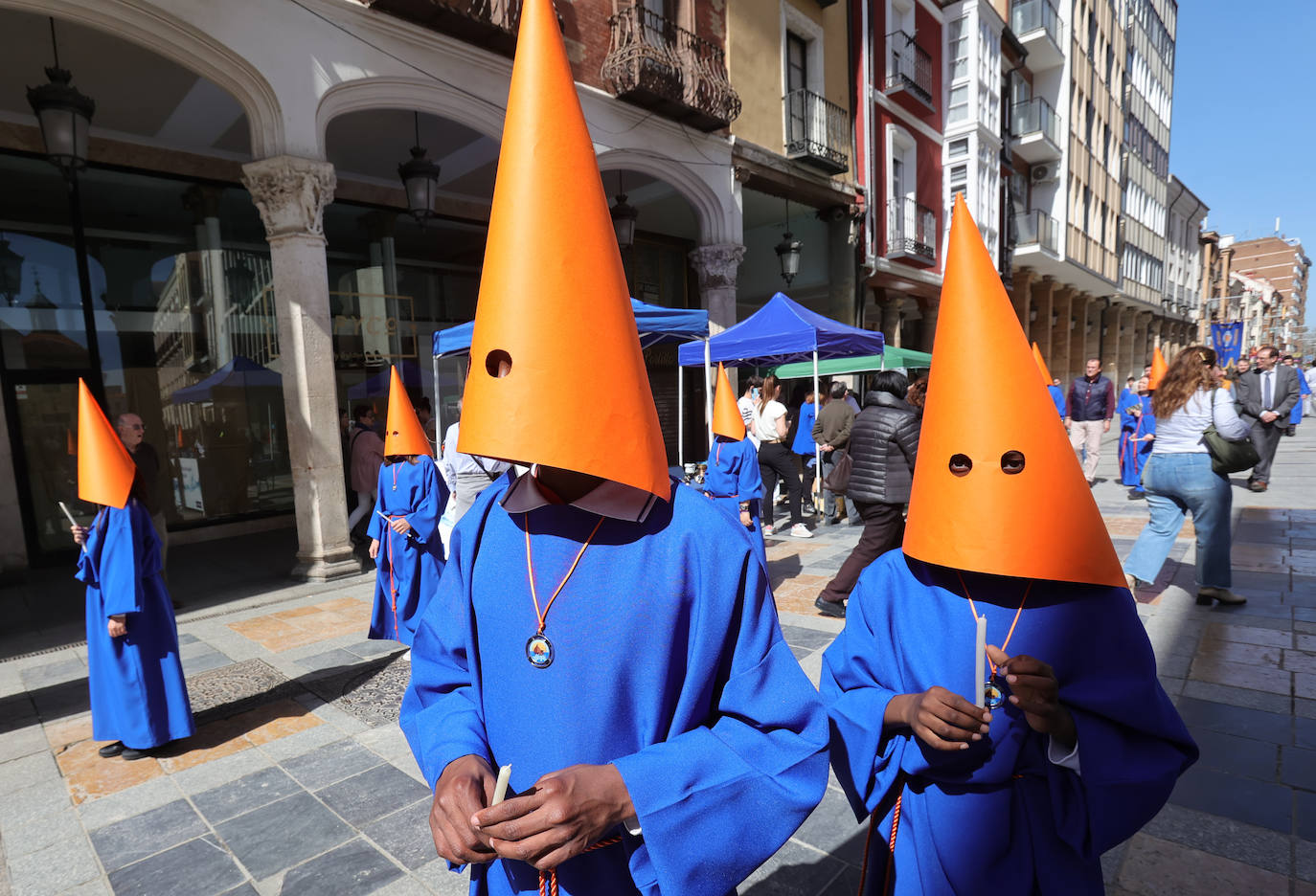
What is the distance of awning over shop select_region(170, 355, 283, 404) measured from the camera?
Answer: 9.55 m

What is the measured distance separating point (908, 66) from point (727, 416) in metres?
14.4

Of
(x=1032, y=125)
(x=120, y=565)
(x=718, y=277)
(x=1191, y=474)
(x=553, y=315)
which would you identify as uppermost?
(x=1032, y=125)

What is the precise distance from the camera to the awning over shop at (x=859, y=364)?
12.2m

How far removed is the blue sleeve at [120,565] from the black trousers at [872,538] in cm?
451

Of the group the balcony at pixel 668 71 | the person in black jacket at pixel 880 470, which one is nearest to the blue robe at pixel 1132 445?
the person in black jacket at pixel 880 470

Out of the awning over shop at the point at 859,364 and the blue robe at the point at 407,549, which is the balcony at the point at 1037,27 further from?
the blue robe at the point at 407,549

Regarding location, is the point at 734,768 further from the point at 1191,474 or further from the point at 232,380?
the point at 232,380

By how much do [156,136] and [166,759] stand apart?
329 inches

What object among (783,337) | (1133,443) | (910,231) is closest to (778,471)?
(783,337)

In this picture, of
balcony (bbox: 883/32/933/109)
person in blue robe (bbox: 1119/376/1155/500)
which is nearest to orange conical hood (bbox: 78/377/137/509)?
person in blue robe (bbox: 1119/376/1155/500)

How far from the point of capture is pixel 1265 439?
872 cm

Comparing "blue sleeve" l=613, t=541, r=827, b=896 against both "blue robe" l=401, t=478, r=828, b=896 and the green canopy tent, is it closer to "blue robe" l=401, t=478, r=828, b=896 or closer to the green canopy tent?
"blue robe" l=401, t=478, r=828, b=896

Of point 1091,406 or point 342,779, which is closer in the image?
point 342,779

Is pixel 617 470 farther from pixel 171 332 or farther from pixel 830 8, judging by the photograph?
pixel 830 8
